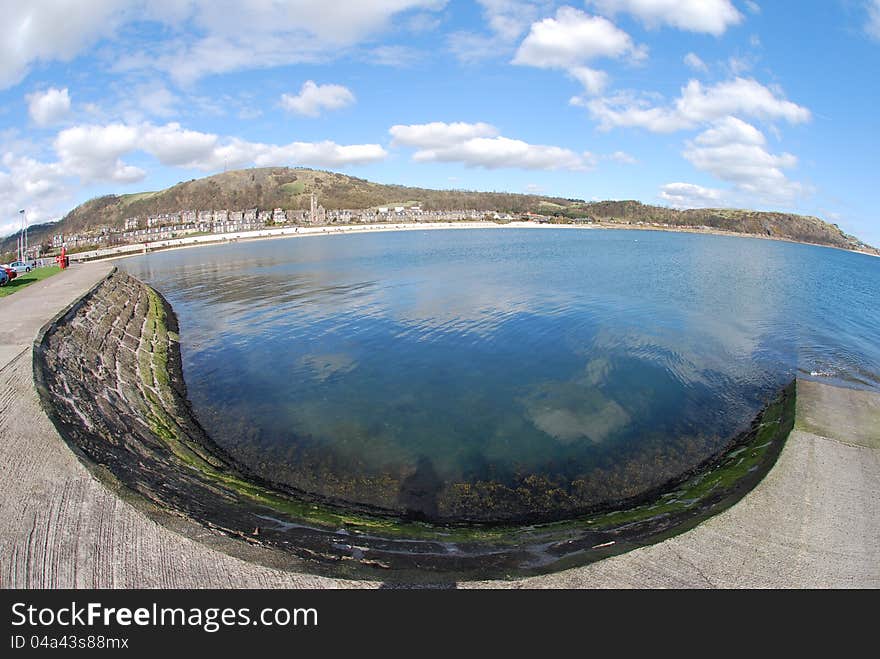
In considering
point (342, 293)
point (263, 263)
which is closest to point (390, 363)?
point (342, 293)

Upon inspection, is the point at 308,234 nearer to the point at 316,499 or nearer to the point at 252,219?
the point at 252,219

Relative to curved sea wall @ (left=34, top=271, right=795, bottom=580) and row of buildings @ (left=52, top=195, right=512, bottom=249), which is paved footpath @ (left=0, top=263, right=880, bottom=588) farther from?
Result: row of buildings @ (left=52, top=195, right=512, bottom=249)

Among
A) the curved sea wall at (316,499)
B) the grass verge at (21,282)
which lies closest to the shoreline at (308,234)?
the grass verge at (21,282)

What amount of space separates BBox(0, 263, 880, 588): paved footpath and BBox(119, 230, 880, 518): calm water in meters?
3.19

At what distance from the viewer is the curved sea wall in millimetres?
6543

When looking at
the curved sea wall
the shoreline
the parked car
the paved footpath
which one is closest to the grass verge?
the parked car

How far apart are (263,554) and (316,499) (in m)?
4.10

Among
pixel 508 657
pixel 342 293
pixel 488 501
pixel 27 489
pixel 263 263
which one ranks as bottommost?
pixel 488 501

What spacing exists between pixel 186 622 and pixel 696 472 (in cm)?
1094

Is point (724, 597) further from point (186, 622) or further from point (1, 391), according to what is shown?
point (1, 391)

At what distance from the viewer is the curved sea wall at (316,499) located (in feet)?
21.5

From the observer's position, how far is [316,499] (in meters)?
9.82

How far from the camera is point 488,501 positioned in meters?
9.77

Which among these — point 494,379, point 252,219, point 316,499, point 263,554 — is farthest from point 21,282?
point 252,219
